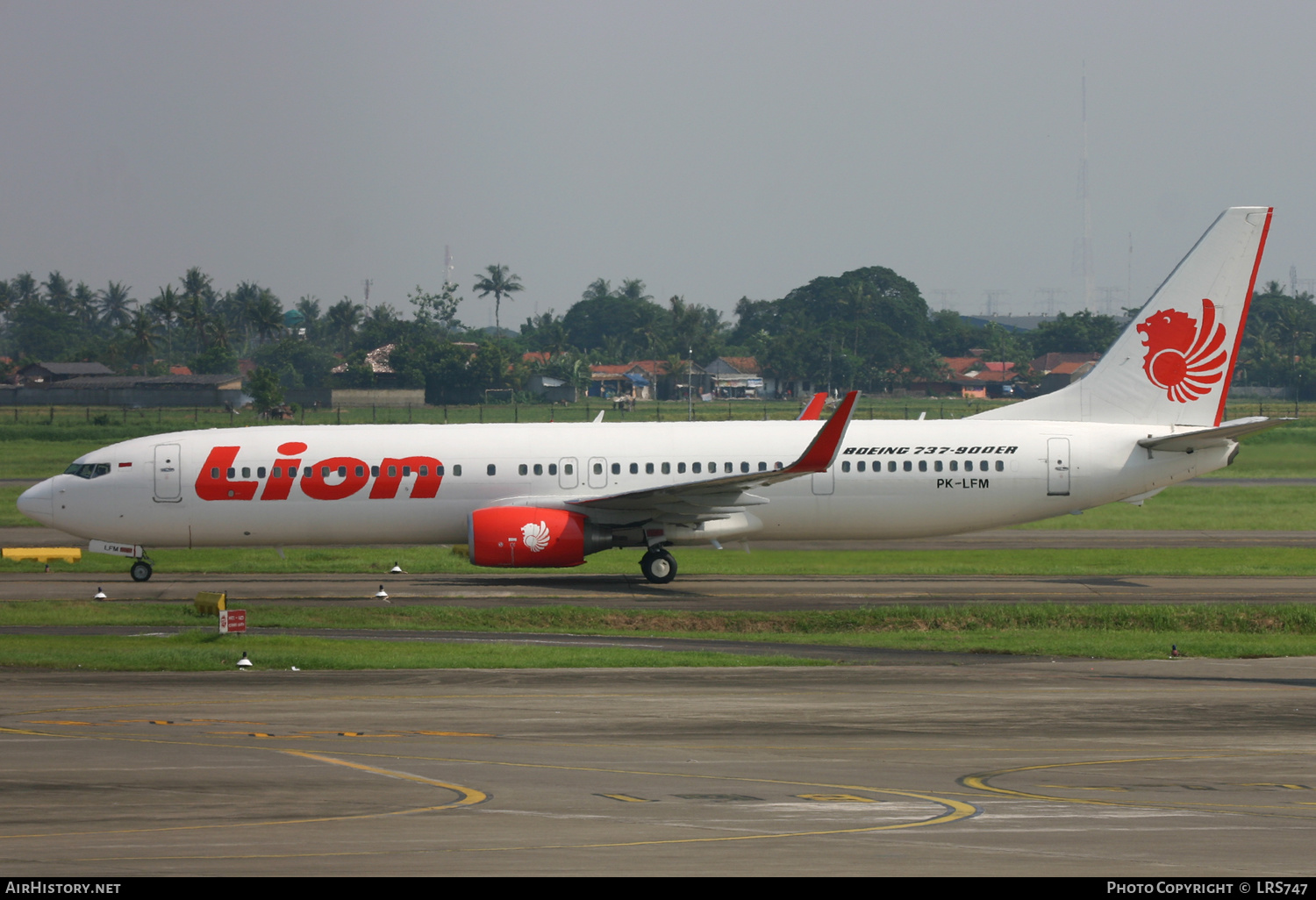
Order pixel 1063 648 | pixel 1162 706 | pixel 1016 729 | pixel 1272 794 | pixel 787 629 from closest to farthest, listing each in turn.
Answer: pixel 1272 794 → pixel 1016 729 → pixel 1162 706 → pixel 1063 648 → pixel 787 629

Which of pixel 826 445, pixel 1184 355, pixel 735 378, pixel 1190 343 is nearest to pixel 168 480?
pixel 826 445

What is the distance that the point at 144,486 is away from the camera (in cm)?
3519

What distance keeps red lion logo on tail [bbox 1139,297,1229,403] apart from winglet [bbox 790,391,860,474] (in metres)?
9.71

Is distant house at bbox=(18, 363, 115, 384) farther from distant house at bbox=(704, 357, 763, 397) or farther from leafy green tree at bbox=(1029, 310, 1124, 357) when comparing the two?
leafy green tree at bbox=(1029, 310, 1124, 357)

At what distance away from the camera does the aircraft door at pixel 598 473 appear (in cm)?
3531

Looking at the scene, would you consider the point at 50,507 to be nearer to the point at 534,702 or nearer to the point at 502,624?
the point at 502,624

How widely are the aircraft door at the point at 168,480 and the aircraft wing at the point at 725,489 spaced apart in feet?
33.4

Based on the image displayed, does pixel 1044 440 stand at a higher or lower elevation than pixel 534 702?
higher

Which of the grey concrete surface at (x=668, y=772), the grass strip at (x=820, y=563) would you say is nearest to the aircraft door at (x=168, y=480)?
the grass strip at (x=820, y=563)

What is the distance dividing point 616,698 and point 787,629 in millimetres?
8360

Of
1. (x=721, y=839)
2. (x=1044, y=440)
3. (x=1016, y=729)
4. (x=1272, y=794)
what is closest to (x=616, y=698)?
(x=1016, y=729)

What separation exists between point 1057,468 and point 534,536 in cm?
1370

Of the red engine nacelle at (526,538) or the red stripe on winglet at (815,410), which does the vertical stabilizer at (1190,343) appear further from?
the red engine nacelle at (526,538)

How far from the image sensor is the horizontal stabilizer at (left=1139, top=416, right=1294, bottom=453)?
33469mm
